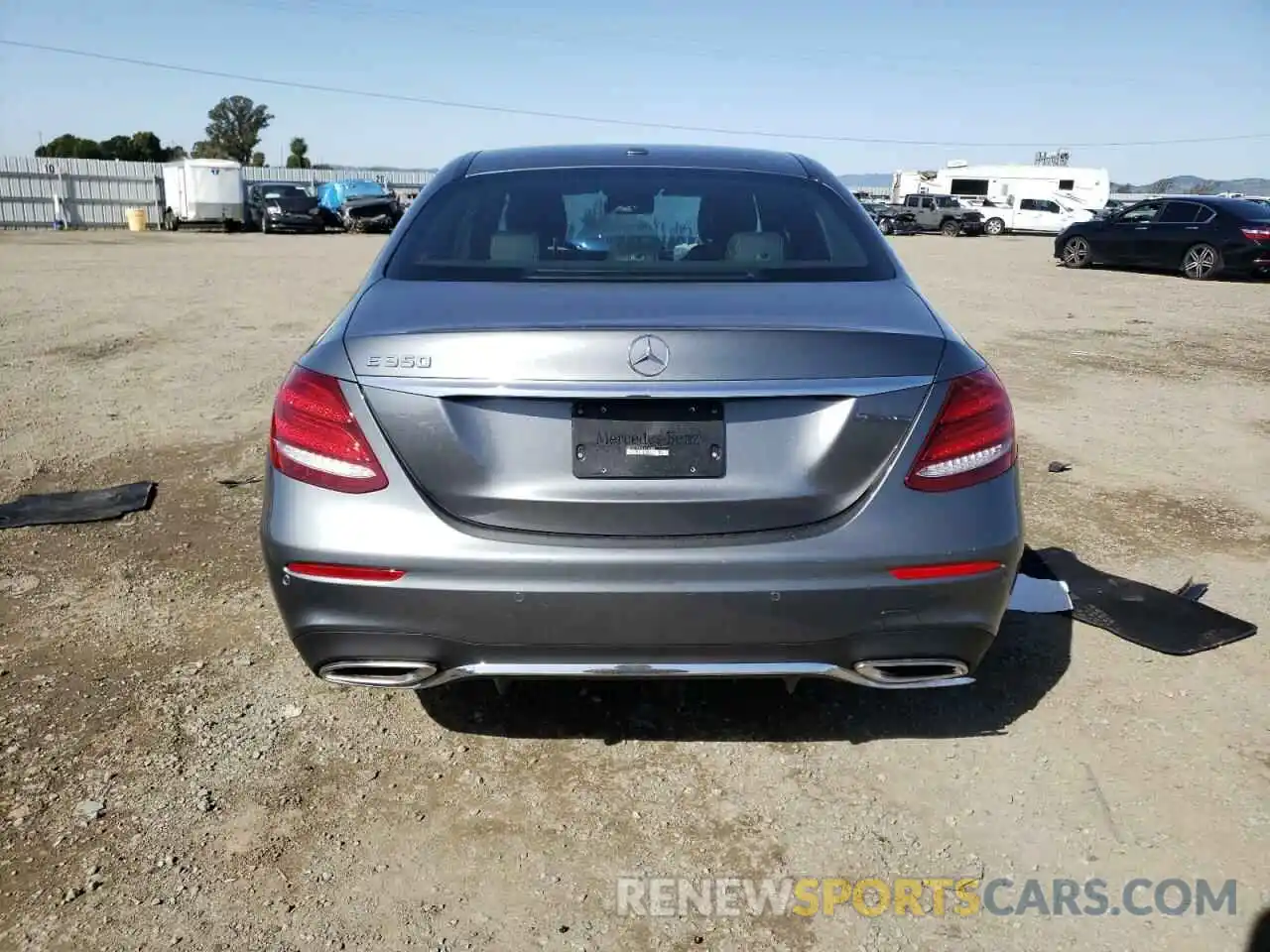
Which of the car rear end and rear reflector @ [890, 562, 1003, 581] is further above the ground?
the car rear end

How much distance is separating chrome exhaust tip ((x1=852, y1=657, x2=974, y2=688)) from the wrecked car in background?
3462 cm

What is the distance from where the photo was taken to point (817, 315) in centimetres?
248

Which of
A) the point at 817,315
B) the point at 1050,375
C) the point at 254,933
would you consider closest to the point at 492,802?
the point at 254,933

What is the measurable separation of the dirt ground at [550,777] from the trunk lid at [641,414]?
0.84 m

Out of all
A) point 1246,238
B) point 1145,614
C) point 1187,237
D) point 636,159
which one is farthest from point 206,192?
point 1145,614

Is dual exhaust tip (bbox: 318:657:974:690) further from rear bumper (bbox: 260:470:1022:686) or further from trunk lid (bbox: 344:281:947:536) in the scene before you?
trunk lid (bbox: 344:281:947:536)

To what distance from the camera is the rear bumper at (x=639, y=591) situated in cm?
239

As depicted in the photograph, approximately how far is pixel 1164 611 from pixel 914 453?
2.13 metres

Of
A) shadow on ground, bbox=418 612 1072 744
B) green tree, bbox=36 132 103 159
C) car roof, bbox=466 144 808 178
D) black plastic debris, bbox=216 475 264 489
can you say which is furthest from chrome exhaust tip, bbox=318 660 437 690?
green tree, bbox=36 132 103 159

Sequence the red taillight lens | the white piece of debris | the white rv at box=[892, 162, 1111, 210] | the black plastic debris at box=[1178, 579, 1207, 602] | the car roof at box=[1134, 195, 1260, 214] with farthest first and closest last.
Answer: the white rv at box=[892, 162, 1111, 210], the car roof at box=[1134, 195, 1260, 214], the black plastic debris at box=[1178, 579, 1207, 602], the white piece of debris, the red taillight lens

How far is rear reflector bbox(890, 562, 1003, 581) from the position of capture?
2.43m

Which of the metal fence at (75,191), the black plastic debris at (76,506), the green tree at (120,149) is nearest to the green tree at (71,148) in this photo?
the green tree at (120,149)

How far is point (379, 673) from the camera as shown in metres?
2.60

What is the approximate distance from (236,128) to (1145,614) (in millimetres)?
113128
